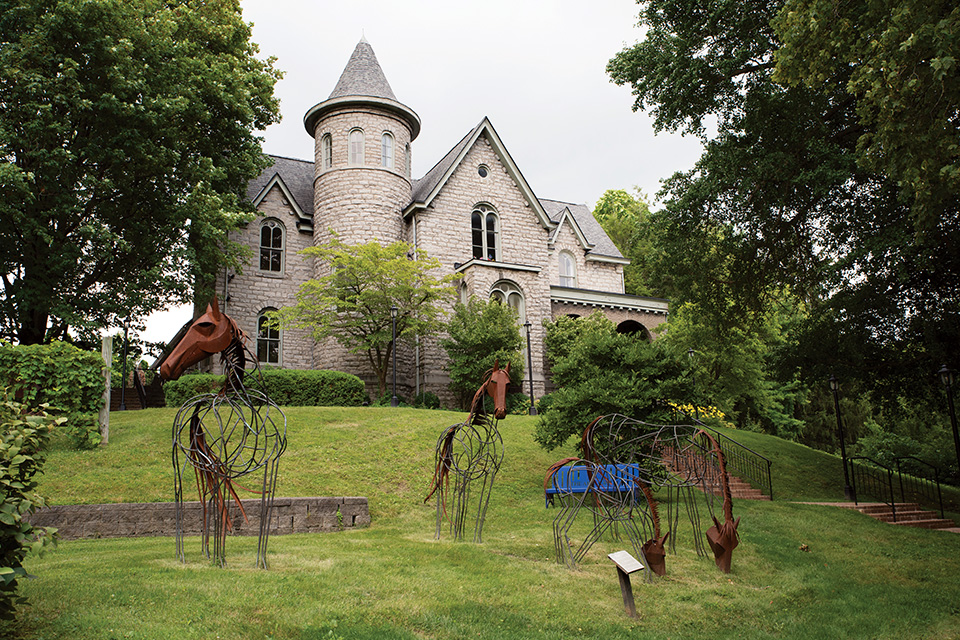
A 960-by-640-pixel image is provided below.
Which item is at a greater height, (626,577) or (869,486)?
(626,577)

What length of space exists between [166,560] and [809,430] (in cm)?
4131

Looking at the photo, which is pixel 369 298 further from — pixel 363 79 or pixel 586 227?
pixel 586 227

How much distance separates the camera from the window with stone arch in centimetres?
3173

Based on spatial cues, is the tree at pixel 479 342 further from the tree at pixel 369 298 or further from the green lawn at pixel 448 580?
the green lawn at pixel 448 580

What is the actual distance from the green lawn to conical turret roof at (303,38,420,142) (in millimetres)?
19907

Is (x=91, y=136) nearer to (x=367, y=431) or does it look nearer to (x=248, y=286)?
(x=248, y=286)

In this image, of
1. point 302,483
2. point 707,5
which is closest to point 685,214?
point 707,5

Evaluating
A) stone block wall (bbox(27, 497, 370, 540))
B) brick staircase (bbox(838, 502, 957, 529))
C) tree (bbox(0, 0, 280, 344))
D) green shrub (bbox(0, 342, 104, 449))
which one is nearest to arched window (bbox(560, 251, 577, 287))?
tree (bbox(0, 0, 280, 344))

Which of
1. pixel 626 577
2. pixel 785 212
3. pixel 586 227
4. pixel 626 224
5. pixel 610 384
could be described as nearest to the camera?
pixel 626 577

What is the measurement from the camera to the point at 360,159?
2964 centimetres

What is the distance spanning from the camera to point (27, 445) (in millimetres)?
5324

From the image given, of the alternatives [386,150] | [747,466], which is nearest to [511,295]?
[386,150]

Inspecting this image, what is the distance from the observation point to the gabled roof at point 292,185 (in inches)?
1188

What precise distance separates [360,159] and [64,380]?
722 inches
